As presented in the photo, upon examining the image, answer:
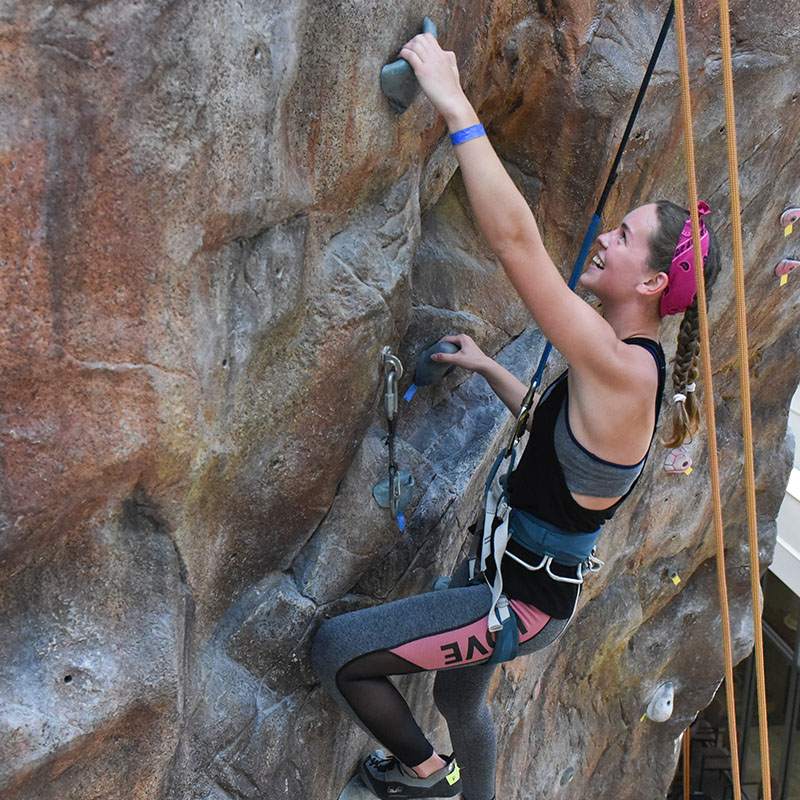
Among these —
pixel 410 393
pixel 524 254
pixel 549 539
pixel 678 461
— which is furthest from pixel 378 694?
pixel 678 461

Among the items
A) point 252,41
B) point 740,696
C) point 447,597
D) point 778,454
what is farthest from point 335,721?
point 740,696

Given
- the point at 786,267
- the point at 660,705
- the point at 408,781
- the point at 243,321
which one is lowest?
the point at 660,705

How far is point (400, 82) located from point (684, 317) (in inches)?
29.7

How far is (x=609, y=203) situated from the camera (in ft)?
9.47

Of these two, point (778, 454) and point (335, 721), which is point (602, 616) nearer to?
point (778, 454)

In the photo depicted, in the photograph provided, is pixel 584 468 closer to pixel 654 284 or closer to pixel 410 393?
pixel 654 284

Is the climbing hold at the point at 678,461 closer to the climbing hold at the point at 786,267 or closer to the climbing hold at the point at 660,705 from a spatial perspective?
the climbing hold at the point at 786,267

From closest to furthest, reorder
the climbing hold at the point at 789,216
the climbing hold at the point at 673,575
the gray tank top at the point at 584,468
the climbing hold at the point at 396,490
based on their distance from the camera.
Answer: the gray tank top at the point at 584,468
the climbing hold at the point at 396,490
the climbing hold at the point at 789,216
the climbing hold at the point at 673,575

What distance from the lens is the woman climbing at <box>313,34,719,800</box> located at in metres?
Result: 1.51

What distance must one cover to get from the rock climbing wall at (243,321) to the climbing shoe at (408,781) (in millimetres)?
161

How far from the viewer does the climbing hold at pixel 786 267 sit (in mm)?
3823

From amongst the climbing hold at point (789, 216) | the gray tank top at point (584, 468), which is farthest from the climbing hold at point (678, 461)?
the gray tank top at point (584, 468)

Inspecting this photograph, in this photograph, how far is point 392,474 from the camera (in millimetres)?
2203

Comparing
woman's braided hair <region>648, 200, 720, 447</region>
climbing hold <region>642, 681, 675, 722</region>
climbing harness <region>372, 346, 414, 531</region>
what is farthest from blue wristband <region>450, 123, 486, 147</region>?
climbing hold <region>642, 681, 675, 722</region>
